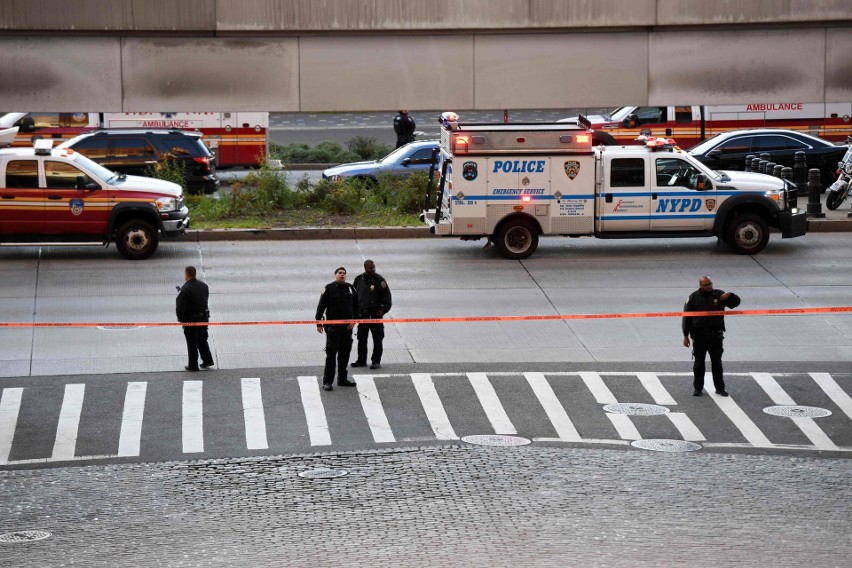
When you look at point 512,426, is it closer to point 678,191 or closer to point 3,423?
point 3,423

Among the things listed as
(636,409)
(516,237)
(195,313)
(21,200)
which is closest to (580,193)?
(516,237)

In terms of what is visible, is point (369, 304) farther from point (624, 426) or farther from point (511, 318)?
point (624, 426)

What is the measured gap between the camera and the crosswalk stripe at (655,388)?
14.6 m

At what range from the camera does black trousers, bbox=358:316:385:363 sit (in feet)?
52.5

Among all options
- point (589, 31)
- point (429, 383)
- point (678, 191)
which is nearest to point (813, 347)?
point (429, 383)

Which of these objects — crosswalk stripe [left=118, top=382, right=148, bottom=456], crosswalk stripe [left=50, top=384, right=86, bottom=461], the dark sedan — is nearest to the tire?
the dark sedan

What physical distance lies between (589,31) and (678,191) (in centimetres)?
1367

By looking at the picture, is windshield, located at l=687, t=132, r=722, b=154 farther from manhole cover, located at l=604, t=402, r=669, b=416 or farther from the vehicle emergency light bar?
manhole cover, located at l=604, t=402, r=669, b=416

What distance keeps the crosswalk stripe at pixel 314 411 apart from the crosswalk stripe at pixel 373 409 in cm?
48

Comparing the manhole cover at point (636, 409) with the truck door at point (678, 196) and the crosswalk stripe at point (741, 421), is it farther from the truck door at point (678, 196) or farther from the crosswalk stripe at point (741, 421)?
the truck door at point (678, 196)

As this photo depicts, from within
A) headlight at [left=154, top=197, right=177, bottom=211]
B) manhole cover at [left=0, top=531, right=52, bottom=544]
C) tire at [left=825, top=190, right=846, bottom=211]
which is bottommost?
manhole cover at [left=0, top=531, right=52, bottom=544]

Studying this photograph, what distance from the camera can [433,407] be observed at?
14.3 metres

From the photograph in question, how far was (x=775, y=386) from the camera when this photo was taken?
15.1 meters

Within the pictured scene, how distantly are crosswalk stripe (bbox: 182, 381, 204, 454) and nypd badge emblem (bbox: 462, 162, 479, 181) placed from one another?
8.96 meters
